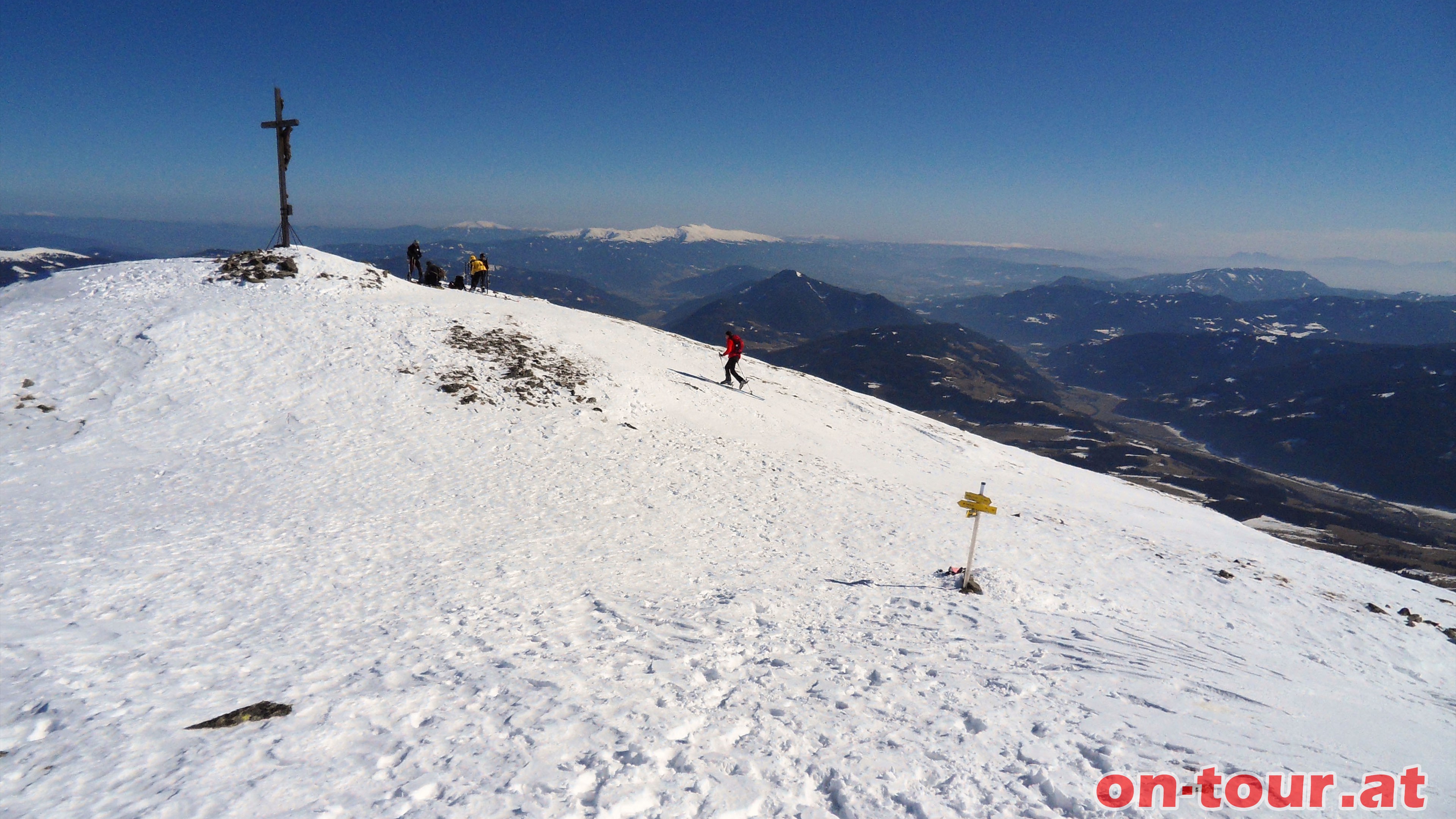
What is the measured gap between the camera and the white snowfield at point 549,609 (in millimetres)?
6008

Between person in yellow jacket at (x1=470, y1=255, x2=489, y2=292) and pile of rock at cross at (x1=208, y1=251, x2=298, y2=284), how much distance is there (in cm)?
870

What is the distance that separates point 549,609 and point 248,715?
15.1 ft

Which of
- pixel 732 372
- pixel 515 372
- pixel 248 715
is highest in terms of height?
pixel 515 372

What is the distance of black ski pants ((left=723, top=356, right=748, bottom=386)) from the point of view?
3206cm

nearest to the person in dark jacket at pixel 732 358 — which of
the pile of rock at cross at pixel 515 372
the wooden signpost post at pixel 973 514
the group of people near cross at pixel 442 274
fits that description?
the pile of rock at cross at pixel 515 372

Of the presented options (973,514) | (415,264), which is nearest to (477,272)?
(415,264)

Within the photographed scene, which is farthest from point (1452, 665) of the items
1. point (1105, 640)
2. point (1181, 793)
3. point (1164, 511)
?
point (1164, 511)

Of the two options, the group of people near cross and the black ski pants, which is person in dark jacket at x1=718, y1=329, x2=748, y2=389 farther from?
the group of people near cross

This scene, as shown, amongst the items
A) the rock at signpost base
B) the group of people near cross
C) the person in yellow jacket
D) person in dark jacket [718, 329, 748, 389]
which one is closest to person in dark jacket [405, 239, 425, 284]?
the group of people near cross

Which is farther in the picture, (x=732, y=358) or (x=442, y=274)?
(x=442, y=274)

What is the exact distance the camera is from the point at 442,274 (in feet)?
114

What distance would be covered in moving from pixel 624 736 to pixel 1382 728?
1131 centimetres

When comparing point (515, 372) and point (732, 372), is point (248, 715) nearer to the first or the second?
point (515, 372)

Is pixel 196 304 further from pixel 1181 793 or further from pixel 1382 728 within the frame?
pixel 1382 728
